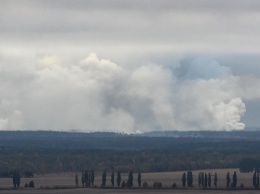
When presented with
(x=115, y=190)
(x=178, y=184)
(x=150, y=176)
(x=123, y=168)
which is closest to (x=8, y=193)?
(x=115, y=190)

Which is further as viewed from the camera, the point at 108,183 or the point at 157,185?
the point at 108,183

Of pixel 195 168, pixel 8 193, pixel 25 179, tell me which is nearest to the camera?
pixel 8 193

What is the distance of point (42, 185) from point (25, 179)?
14.6 metres

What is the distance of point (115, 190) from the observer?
14775cm

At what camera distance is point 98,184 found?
159875mm

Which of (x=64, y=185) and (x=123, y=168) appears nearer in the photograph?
(x=64, y=185)

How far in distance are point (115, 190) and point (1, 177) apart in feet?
101

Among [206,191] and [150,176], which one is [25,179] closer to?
[150,176]

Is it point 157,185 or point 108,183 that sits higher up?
point 108,183

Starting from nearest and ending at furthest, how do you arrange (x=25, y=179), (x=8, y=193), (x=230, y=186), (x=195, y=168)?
(x=8, y=193) < (x=230, y=186) < (x=25, y=179) < (x=195, y=168)

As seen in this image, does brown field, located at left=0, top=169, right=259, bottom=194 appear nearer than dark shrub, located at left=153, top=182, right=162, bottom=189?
Yes

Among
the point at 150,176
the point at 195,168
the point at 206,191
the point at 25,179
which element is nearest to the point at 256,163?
the point at 195,168

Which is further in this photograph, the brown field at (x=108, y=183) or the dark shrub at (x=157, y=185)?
the dark shrub at (x=157, y=185)

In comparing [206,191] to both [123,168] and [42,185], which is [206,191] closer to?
[42,185]
